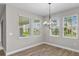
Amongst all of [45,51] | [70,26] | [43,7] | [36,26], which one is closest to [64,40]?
[70,26]

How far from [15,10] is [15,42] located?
22.0 inches

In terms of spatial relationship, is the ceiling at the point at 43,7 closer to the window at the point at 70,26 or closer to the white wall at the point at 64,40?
the white wall at the point at 64,40

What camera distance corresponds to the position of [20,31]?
1.67m

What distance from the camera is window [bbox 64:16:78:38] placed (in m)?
1.60

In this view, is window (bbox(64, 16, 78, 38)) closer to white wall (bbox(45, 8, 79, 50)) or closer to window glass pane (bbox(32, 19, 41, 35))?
white wall (bbox(45, 8, 79, 50))

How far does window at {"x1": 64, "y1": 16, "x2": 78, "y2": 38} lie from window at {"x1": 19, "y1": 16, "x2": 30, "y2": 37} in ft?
2.26

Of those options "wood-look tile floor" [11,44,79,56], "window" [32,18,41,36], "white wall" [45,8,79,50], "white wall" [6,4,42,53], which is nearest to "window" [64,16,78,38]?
"white wall" [45,8,79,50]

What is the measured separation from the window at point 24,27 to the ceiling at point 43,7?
7.3 inches

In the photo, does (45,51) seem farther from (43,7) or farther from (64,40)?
(43,7)

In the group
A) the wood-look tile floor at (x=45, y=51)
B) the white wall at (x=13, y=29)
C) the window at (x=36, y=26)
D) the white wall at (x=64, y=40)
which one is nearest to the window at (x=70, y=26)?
the white wall at (x=64, y=40)

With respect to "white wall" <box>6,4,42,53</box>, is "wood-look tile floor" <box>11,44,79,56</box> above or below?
below

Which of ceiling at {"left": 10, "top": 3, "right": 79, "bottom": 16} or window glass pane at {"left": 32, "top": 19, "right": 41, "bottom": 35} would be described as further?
window glass pane at {"left": 32, "top": 19, "right": 41, "bottom": 35}

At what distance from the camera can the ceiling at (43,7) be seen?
1604 millimetres

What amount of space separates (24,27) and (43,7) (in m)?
0.50
